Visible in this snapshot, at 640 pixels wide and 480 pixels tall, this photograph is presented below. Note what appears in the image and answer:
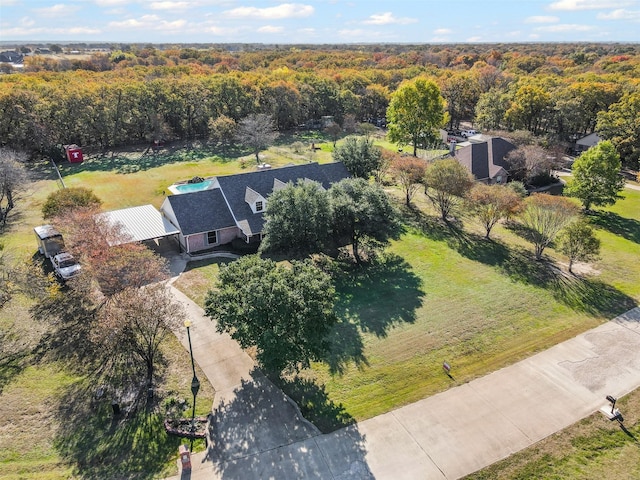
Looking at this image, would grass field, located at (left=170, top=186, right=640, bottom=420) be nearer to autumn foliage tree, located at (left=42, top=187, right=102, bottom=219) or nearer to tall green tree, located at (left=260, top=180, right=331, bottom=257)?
tall green tree, located at (left=260, top=180, right=331, bottom=257)

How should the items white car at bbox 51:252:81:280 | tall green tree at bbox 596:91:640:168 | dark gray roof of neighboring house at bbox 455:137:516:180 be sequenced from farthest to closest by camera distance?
tall green tree at bbox 596:91:640:168, dark gray roof of neighboring house at bbox 455:137:516:180, white car at bbox 51:252:81:280

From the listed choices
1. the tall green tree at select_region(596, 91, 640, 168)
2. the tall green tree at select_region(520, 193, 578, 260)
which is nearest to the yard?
the tall green tree at select_region(520, 193, 578, 260)

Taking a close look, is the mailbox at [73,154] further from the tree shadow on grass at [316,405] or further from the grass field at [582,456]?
the grass field at [582,456]

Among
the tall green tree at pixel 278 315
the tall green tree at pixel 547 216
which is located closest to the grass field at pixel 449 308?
the tall green tree at pixel 547 216

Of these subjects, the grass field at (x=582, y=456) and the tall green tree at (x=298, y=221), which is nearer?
the grass field at (x=582, y=456)

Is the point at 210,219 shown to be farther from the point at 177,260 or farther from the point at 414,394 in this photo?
the point at 414,394

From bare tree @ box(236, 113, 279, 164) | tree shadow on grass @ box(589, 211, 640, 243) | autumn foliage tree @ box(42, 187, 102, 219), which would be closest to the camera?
autumn foliage tree @ box(42, 187, 102, 219)

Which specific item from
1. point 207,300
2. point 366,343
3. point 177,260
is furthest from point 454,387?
point 177,260
